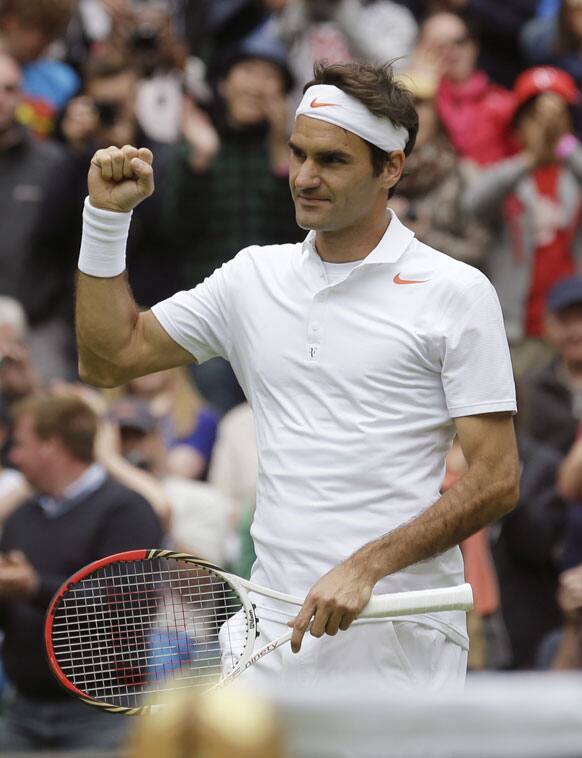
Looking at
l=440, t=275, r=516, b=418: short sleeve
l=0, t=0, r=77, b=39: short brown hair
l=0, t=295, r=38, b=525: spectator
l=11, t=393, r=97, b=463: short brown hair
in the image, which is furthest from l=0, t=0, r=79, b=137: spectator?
l=440, t=275, r=516, b=418: short sleeve

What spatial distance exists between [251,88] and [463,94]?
1614 millimetres

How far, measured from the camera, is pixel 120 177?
448 centimetres

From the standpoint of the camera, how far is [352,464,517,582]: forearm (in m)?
4.11

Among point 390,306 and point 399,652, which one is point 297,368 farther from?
point 399,652

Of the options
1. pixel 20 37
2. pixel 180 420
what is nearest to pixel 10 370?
pixel 180 420

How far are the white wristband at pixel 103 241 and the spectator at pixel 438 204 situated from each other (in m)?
4.92

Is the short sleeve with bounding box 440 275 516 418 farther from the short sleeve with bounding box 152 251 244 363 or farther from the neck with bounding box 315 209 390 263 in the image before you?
the short sleeve with bounding box 152 251 244 363

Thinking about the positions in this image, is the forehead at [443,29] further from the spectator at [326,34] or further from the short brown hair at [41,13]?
the short brown hair at [41,13]

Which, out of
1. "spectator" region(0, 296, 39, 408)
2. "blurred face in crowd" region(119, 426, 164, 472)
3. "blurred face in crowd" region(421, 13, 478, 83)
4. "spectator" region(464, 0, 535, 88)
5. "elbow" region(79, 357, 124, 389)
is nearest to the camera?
"elbow" region(79, 357, 124, 389)

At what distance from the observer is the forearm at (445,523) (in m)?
4.11

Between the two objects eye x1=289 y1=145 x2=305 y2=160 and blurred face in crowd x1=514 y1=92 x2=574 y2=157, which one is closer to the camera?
eye x1=289 y1=145 x2=305 y2=160

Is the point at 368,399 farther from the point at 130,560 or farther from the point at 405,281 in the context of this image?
the point at 130,560

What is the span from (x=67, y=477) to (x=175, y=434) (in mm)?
2026

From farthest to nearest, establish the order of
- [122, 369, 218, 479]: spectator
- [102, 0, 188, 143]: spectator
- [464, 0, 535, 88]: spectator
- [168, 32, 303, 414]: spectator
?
[464, 0, 535, 88]: spectator
[102, 0, 188, 143]: spectator
[168, 32, 303, 414]: spectator
[122, 369, 218, 479]: spectator
